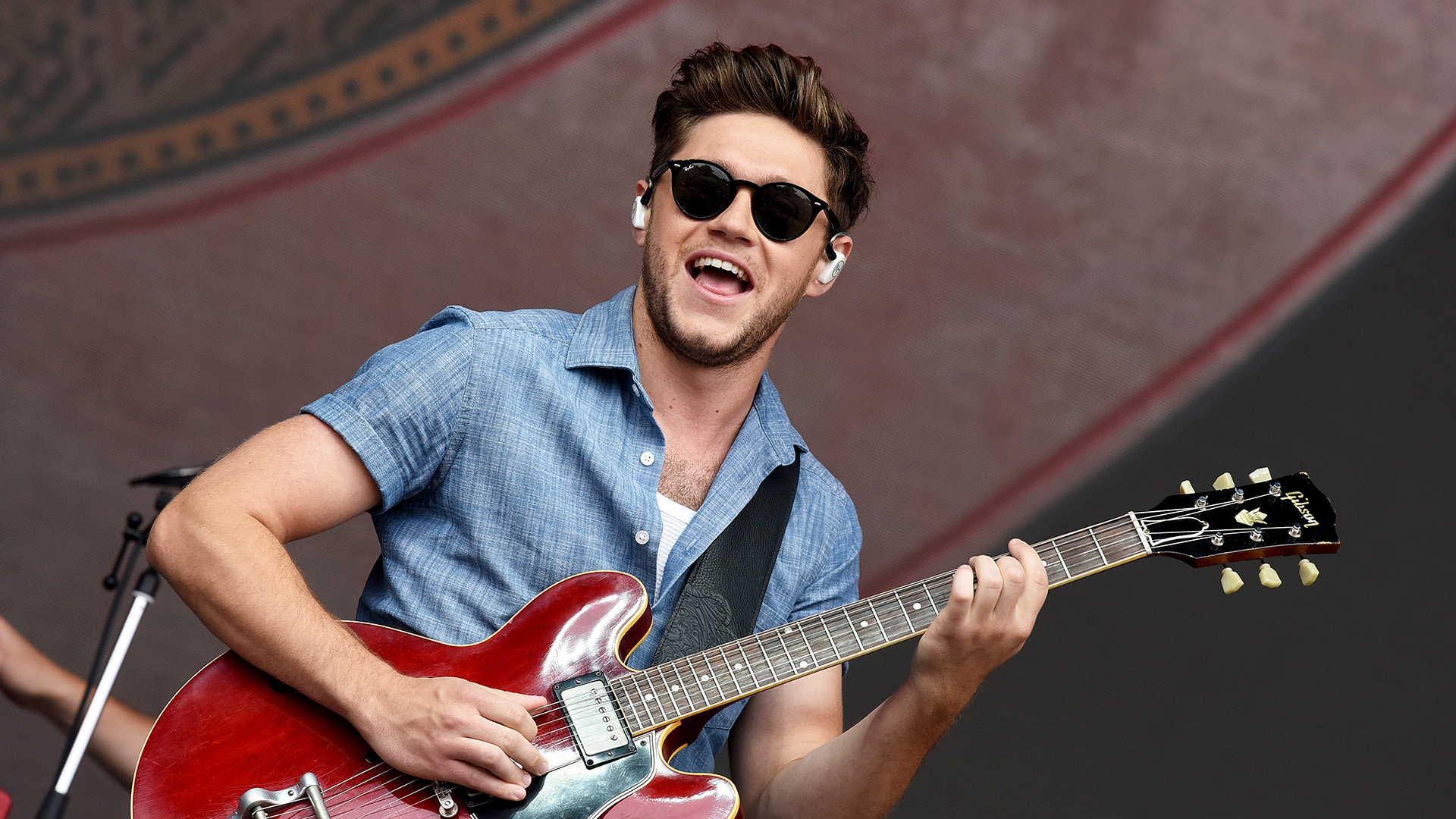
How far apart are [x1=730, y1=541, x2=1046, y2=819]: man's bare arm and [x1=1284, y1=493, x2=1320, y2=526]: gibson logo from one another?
452 millimetres

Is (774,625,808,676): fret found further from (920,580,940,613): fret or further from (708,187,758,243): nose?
(708,187,758,243): nose

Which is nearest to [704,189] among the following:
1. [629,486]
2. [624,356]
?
[624,356]

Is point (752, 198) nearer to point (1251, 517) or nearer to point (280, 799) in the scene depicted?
point (1251, 517)

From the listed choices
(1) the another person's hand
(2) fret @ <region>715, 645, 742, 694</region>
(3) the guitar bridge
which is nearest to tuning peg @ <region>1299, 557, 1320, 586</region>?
(2) fret @ <region>715, 645, 742, 694</region>

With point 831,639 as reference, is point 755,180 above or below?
above

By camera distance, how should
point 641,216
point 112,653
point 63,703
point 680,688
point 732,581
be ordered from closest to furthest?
point 680,688 → point 732,581 → point 641,216 → point 112,653 → point 63,703

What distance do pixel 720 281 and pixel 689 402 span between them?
0.24 meters

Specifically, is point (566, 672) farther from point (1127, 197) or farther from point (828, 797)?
point (1127, 197)

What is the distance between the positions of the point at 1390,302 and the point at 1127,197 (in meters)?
0.79

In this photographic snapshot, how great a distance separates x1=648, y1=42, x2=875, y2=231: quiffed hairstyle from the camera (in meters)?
2.35

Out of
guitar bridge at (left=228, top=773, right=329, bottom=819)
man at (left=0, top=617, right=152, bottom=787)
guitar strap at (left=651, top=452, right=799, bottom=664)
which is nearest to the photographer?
guitar bridge at (left=228, top=773, right=329, bottom=819)

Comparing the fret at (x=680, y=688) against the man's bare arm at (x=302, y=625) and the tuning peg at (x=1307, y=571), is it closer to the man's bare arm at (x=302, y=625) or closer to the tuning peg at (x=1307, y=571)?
the man's bare arm at (x=302, y=625)

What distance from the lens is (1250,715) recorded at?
3340 mm

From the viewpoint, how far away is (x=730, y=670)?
1.96 m
